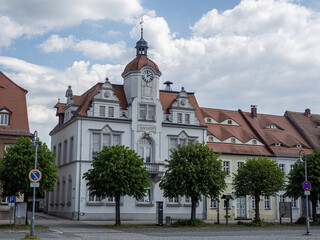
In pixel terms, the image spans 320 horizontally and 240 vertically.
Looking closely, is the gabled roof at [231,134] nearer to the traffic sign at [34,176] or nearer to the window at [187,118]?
the window at [187,118]

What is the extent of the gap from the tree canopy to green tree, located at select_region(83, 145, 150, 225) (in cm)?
387

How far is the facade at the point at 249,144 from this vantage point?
57156mm

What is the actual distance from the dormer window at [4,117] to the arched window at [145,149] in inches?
571

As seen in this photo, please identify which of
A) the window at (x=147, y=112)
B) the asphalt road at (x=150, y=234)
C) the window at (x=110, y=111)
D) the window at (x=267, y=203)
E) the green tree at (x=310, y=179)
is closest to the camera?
the asphalt road at (x=150, y=234)

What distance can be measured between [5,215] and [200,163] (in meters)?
19.6

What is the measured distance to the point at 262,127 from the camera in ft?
214

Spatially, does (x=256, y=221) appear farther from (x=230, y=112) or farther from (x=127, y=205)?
(x=230, y=112)

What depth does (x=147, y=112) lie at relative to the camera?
173 ft

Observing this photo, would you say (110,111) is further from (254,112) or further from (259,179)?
(254,112)

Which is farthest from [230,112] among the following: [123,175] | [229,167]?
[123,175]

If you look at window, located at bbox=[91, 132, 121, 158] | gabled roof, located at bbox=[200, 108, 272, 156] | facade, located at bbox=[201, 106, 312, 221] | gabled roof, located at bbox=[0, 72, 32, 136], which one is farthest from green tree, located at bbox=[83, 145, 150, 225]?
gabled roof, located at bbox=[200, 108, 272, 156]

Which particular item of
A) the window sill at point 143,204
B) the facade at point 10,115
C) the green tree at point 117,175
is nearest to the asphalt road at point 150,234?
the green tree at point 117,175

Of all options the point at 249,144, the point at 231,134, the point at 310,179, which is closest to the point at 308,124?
the point at 249,144

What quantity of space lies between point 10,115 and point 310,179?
31.1m
